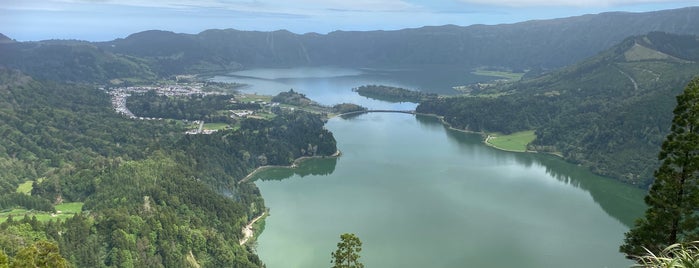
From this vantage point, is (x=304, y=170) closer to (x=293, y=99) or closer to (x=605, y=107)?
(x=605, y=107)

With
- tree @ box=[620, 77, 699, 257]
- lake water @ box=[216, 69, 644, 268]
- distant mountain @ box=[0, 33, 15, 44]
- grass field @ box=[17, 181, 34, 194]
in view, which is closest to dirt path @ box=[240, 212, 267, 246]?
lake water @ box=[216, 69, 644, 268]

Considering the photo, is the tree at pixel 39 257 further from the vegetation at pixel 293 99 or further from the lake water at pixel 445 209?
the vegetation at pixel 293 99

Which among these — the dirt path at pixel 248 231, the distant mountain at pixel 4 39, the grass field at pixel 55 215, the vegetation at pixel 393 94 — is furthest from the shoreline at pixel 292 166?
the distant mountain at pixel 4 39

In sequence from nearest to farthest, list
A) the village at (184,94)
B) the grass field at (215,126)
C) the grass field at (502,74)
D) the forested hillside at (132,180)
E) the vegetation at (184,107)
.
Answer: the forested hillside at (132,180), the grass field at (215,126), the vegetation at (184,107), the village at (184,94), the grass field at (502,74)

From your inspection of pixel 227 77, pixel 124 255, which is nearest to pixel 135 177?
pixel 124 255

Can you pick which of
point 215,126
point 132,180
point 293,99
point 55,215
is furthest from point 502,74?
point 55,215

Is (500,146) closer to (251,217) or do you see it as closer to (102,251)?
(251,217)
